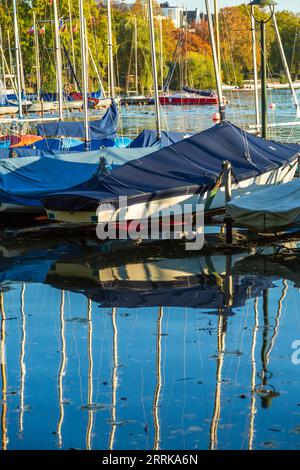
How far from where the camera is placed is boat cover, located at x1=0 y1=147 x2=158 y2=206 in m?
22.2

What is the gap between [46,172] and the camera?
77.6 feet

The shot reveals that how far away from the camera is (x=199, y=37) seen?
468 feet

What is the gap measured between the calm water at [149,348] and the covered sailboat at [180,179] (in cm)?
97

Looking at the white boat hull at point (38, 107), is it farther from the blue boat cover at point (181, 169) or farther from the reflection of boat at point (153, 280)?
the reflection of boat at point (153, 280)

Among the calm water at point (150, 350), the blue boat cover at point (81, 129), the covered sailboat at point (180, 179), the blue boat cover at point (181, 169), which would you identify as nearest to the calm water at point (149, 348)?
the calm water at point (150, 350)

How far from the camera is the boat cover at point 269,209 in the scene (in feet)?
60.7

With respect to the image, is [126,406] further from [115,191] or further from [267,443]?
[115,191]

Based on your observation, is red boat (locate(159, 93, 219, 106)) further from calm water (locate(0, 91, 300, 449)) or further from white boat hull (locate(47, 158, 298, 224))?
calm water (locate(0, 91, 300, 449))

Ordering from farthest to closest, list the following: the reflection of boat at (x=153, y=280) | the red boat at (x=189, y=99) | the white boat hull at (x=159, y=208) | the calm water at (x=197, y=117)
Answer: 1. the red boat at (x=189, y=99)
2. the calm water at (x=197, y=117)
3. the white boat hull at (x=159, y=208)
4. the reflection of boat at (x=153, y=280)

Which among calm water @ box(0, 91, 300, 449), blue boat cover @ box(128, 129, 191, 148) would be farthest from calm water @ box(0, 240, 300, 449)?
blue boat cover @ box(128, 129, 191, 148)

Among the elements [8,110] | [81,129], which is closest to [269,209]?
[81,129]

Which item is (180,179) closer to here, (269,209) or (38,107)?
(269,209)

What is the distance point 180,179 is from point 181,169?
0.47m
